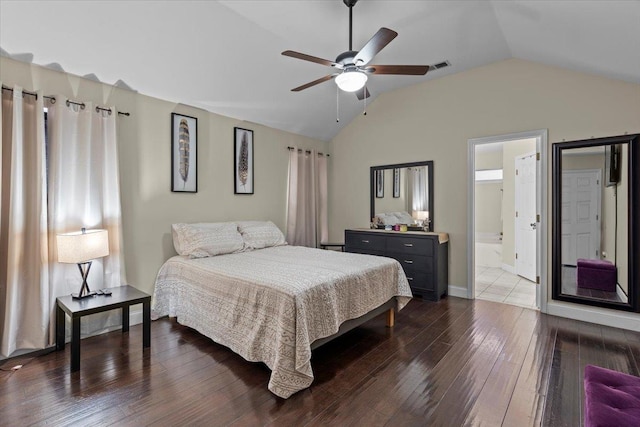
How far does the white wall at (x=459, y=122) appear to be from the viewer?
3.35 metres

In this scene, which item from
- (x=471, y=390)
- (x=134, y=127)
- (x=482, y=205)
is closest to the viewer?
(x=471, y=390)

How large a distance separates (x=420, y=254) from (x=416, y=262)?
135mm

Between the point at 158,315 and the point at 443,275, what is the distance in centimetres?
364

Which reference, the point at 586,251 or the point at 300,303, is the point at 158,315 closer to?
the point at 300,303

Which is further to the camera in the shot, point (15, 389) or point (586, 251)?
point (586, 251)

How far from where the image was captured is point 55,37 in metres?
2.50

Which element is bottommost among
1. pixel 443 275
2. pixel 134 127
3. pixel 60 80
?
pixel 443 275

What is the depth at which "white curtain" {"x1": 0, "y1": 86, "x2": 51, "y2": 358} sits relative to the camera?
Answer: 8.26 ft

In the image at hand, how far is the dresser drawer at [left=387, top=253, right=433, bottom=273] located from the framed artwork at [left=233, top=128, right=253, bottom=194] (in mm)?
2352

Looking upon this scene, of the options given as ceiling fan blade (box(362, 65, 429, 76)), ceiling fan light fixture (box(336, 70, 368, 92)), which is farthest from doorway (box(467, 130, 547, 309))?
ceiling fan light fixture (box(336, 70, 368, 92))

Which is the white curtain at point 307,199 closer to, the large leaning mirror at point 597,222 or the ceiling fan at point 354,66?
the ceiling fan at point 354,66

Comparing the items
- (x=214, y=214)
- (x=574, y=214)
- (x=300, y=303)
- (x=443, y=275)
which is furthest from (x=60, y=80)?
(x=574, y=214)

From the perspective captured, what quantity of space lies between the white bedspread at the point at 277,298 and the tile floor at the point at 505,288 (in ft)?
5.99

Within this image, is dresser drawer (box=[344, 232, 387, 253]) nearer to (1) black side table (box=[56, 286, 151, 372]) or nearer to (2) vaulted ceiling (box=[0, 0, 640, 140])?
(2) vaulted ceiling (box=[0, 0, 640, 140])
